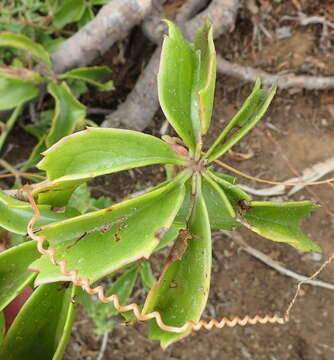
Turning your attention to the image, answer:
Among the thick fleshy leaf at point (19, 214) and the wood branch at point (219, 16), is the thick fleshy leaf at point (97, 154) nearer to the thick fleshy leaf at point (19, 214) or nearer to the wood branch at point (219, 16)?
the thick fleshy leaf at point (19, 214)

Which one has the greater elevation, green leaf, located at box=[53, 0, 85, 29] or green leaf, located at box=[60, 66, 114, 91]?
green leaf, located at box=[53, 0, 85, 29]

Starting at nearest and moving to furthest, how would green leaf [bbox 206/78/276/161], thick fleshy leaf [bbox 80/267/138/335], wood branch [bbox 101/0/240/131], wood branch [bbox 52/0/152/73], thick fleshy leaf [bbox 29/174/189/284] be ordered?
1. thick fleshy leaf [bbox 29/174/189/284]
2. green leaf [bbox 206/78/276/161]
3. thick fleshy leaf [bbox 80/267/138/335]
4. wood branch [bbox 52/0/152/73]
5. wood branch [bbox 101/0/240/131]

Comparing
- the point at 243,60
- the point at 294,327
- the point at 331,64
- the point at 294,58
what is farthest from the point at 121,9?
the point at 294,327

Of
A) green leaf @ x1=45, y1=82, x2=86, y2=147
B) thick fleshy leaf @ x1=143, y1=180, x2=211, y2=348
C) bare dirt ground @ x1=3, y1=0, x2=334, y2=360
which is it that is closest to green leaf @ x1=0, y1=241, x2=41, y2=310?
thick fleshy leaf @ x1=143, y1=180, x2=211, y2=348

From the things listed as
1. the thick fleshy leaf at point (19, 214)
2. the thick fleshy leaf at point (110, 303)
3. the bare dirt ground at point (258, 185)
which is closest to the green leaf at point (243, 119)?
the thick fleshy leaf at point (19, 214)

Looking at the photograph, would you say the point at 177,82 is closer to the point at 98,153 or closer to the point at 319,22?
the point at 98,153

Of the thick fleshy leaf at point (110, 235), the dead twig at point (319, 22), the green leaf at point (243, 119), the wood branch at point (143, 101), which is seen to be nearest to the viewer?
the thick fleshy leaf at point (110, 235)

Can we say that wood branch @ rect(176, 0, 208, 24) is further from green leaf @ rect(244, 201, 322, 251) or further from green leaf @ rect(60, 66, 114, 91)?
green leaf @ rect(244, 201, 322, 251)
